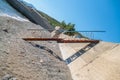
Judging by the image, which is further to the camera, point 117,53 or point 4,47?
point 117,53

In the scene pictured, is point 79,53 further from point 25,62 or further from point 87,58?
point 25,62

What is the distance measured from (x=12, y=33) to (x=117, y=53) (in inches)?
182

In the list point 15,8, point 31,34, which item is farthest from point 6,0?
point 31,34

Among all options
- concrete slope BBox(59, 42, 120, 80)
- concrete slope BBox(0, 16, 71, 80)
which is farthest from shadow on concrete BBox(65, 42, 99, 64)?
concrete slope BBox(0, 16, 71, 80)

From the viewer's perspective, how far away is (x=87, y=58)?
11.1 meters

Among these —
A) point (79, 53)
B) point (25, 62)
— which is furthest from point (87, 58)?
point (25, 62)

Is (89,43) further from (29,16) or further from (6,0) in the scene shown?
(6,0)

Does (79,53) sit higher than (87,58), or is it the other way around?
(87,58)

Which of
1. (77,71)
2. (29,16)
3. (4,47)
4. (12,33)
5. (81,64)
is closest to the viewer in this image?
(4,47)

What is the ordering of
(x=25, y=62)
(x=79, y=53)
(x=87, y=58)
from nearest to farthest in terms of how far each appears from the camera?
(x=25, y=62), (x=87, y=58), (x=79, y=53)

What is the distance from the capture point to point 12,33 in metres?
11.4

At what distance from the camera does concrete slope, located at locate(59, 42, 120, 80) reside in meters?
9.38

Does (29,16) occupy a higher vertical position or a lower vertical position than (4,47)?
lower

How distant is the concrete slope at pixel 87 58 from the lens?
30.8 feet
